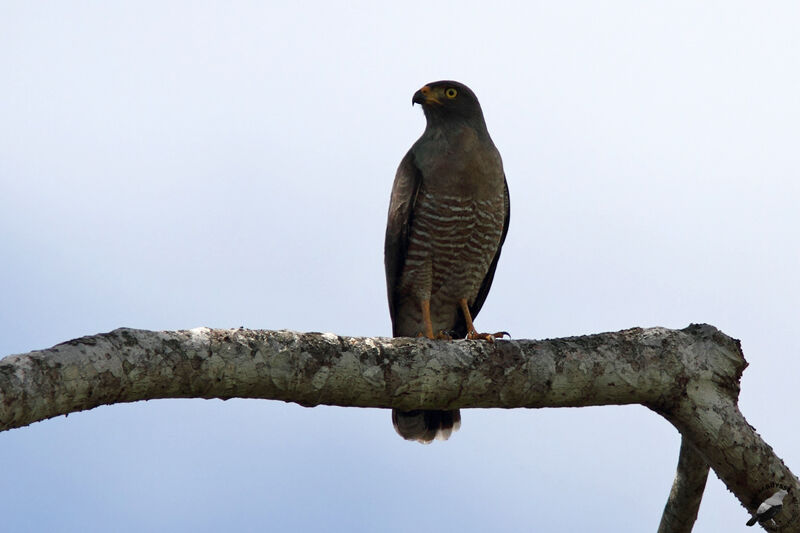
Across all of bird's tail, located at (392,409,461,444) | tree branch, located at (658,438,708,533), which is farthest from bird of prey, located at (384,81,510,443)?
tree branch, located at (658,438,708,533)

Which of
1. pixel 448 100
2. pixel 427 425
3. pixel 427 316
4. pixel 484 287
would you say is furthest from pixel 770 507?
pixel 448 100

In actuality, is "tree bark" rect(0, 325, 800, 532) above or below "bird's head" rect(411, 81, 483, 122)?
below

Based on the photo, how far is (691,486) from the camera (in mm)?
4535

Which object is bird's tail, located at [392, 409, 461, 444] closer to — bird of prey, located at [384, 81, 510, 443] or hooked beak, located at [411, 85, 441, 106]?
bird of prey, located at [384, 81, 510, 443]

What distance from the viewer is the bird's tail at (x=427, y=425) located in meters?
6.15

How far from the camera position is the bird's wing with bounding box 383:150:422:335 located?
20.8 ft

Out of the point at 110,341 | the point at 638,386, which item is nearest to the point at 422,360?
the point at 638,386

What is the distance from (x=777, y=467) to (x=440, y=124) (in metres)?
3.40

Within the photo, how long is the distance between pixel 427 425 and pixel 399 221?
4.53ft

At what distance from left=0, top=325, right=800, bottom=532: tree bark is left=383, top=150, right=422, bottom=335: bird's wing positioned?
6.71 feet

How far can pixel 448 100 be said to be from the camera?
265 inches

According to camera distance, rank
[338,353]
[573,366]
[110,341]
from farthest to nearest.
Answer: [573,366], [338,353], [110,341]

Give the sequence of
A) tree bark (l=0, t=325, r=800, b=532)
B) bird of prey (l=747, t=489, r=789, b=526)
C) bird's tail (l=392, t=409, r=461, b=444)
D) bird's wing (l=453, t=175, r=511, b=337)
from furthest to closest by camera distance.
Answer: bird's wing (l=453, t=175, r=511, b=337) < bird's tail (l=392, t=409, r=461, b=444) < bird of prey (l=747, t=489, r=789, b=526) < tree bark (l=0, t=325, r=800, b=532)

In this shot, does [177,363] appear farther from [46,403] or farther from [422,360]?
[422,360]
